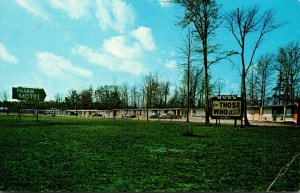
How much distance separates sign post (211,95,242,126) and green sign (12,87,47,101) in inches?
748

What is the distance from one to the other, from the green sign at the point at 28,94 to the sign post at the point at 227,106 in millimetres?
18997

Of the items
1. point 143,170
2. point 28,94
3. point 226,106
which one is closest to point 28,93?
point 28,94

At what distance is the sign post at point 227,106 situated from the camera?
101 feet

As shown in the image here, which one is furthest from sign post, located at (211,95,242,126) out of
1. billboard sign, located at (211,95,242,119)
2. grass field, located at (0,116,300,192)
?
grass field, located at (0,116,300,192)

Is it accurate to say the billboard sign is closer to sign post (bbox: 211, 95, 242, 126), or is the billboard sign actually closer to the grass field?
sign post (bbox: 211, 95, 242, 126)

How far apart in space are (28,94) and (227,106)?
21450 mm

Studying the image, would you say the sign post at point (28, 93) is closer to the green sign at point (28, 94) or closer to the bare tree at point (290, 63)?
the green sign at point (28, 94)

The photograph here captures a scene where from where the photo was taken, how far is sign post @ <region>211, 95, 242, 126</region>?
30.8 metres

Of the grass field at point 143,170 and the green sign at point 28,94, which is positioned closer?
the grass field at point 143,170

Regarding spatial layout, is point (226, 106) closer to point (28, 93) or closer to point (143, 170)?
point (28, 93)

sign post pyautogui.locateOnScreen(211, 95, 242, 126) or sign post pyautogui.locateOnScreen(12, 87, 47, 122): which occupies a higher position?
sign post pyautogui.locateOnScreen(12, 87, 47, 122)

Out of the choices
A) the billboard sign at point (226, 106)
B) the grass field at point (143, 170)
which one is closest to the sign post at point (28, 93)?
the billboard sign at point (226, 106)

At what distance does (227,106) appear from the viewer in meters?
31.3

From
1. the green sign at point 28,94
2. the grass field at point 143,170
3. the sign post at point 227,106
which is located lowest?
the grass field at point 143,170
